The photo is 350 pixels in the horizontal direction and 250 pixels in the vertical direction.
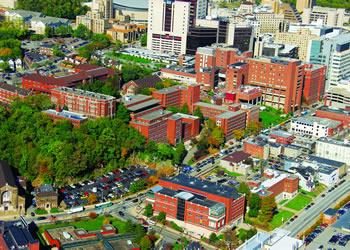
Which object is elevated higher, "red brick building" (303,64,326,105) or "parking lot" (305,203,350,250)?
"red brick building" (303,64,326,105)

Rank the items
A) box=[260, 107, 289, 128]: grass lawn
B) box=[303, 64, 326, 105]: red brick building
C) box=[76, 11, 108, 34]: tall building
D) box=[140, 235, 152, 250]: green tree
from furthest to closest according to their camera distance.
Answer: box=[76, 11, 108, 34]: tall building, box=[303, 64, 326, 105]: red brick building, box=[260, 107, 289, 128]: grass lawn, box=[140, 235, 152, 250]: green tree

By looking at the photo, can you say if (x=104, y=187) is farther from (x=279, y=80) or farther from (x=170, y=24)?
(x=170, y=24)

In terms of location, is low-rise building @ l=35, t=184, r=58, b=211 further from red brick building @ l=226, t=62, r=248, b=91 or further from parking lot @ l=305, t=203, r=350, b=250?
red brick building @ l=226, t=62, r=248, b=91

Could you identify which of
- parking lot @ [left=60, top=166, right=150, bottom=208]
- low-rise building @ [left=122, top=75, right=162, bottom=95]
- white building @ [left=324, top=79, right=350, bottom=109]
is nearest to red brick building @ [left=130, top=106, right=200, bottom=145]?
parking lot @ [left=60, top=166, right=150, bottom=208]

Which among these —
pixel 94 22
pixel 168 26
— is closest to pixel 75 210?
pixel 168 26

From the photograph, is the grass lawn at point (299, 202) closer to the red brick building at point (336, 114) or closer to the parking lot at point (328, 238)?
the parking lot at point (328, 238)

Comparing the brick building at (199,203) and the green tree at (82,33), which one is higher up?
the green tree at (82,33)

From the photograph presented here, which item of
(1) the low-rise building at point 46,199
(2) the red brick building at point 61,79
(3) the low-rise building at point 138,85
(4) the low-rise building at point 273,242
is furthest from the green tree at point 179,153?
(2) the red brick building at point 61,79

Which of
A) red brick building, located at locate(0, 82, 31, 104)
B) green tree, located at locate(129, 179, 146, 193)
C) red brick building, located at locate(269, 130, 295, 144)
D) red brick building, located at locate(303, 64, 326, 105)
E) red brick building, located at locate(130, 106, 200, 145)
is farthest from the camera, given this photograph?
red brick building, located at locate(303, 64, 326, 105)
